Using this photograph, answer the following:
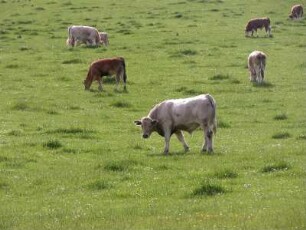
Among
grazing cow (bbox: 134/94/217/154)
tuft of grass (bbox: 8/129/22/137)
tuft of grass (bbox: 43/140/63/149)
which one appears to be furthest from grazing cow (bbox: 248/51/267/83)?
tuft of grass (bbox: 43/140/63/149)

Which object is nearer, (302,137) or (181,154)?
(181,154)

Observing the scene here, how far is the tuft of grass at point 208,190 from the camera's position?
1483 cm

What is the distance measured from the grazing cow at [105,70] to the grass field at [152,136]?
596 millimetres

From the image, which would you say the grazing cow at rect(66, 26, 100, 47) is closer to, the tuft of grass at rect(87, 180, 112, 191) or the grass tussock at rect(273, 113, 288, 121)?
the grass tussock at rect(273, 113, 288, 121)

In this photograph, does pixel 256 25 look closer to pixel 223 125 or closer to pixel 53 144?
pixel 223 125

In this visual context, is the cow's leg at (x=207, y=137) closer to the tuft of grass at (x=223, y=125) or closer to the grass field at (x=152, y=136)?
the grass field at (x=152, y=136)

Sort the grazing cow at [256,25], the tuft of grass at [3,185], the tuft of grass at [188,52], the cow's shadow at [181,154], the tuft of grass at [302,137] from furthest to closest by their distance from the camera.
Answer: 1. the grazing cow at [256,25]
2. the tuft of grass at [188,52]
3. the tuft of grass at [302,137]
4. the cow's shadow at [181,154]
5. the tuft of grass at [3,185]

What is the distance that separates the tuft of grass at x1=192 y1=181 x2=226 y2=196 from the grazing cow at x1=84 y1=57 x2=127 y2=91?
62.9 feet

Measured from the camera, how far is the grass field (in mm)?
13516

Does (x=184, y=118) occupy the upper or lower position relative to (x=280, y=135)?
upper

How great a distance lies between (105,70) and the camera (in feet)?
112

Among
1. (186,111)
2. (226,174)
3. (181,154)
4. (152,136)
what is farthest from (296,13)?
(226,174)

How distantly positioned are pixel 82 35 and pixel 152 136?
2702cm

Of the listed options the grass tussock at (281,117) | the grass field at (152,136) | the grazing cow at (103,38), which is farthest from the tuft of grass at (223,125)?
the grazing cow at (103,38)
